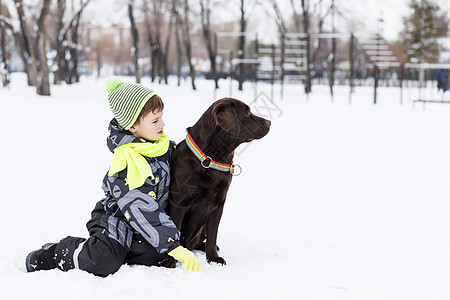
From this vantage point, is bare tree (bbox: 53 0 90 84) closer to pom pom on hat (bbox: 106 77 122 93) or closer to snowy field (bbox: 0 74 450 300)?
snowy field (bbox: 0 74 450 300)

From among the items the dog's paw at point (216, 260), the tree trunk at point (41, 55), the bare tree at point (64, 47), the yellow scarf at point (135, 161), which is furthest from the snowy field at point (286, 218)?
the bare tree at point (64, 47)

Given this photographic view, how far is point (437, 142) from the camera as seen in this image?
31.2 ft

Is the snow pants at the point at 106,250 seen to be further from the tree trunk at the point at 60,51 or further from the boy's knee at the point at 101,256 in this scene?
the tree trunk at the point at 60,51

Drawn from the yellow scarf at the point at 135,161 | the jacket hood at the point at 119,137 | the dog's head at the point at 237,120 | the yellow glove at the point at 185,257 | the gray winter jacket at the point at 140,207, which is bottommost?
the yellow glove at the point at 185,257

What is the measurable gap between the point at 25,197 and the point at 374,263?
3.24m

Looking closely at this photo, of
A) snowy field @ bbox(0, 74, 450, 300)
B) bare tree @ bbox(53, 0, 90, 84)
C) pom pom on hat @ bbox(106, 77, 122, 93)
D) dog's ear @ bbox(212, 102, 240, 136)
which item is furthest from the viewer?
bare tree @ bbox(53, 0, 90, 84)

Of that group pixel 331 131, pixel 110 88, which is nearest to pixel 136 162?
pixel 110 88

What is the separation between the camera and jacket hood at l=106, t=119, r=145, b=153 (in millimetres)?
3133

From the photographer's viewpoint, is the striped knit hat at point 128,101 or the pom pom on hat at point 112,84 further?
the pom pom on hat at point 112,84

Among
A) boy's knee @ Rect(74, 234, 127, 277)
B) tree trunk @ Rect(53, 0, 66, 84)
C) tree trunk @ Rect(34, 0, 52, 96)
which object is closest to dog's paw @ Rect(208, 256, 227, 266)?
boy's knee @ Rect(74, 234, 127, 277)

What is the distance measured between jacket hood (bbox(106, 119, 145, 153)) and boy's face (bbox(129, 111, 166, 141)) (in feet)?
0.13

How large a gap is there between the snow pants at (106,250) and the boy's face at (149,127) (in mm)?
504

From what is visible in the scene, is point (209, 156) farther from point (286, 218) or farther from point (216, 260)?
point (286, 218)

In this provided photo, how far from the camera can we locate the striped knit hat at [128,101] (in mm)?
3062
